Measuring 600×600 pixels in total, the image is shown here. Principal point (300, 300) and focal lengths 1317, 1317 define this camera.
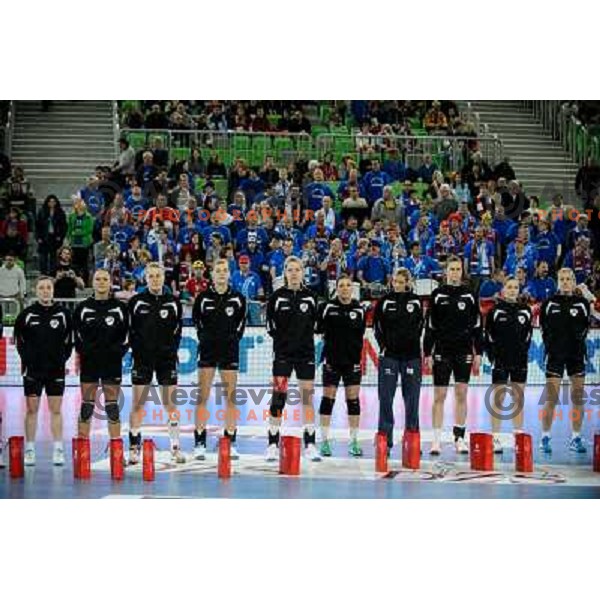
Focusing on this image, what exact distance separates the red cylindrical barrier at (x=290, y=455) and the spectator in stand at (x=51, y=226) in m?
8.53

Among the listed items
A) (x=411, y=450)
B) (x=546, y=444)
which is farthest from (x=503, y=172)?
(x=411, y=450)

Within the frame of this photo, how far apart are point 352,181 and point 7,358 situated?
257 inches

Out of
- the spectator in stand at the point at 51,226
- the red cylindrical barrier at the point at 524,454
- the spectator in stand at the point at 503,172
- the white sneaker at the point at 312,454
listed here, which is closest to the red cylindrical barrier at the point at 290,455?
the white sneaker at the point at 312,454

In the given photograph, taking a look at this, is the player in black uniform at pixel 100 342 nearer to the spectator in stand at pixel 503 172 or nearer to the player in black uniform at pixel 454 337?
the player in black uniform at pixel 454 337

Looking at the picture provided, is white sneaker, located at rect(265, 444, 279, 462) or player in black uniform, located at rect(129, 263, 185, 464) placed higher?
player in black uniform, located at rect(129, 263, 185, 464)

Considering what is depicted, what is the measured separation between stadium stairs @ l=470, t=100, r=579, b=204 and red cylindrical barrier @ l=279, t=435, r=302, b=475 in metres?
12.6

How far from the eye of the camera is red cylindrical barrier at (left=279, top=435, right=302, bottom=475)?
12773mm

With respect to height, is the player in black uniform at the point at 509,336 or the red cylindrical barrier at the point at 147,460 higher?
the player in black uniform at the point at 509,336

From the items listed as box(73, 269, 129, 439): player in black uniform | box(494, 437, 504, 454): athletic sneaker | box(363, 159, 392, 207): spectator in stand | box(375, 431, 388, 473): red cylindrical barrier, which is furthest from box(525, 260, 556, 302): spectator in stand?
box(73, 269, 129, 439): player in black uniform

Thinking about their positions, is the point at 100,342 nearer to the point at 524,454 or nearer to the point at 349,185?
the point at 524,454

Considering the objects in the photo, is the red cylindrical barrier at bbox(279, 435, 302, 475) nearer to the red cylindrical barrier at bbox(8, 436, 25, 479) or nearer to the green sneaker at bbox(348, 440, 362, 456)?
the green sneaker at bbox(348, 440, 362, 456)

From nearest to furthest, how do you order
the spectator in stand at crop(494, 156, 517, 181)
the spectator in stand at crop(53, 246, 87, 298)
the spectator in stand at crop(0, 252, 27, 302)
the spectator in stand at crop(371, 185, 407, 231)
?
1. the spectator in stand at crop(0, 252, 27, 302)
2. the spectator in stand at crop(53, 246, 87, 298)
3. the spectator in stand at crop(371, 185, 407, 231)
4. the spectator in stand at crop(494, 156, 517, 181)

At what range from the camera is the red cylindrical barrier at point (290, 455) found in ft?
41.9

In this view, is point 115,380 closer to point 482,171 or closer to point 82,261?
point 82,261
